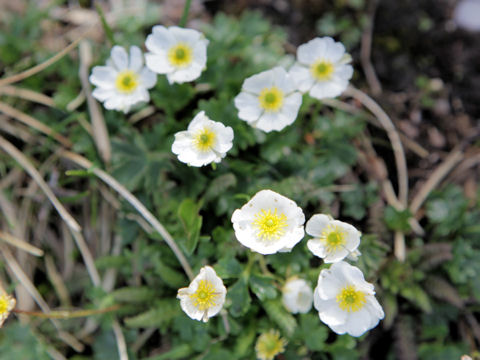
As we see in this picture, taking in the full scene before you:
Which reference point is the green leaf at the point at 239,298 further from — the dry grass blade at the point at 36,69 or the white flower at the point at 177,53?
the dry grass blade at the point at 36,69

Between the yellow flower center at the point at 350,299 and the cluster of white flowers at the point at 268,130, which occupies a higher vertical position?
the cluster of white flowers at the point at 268,130

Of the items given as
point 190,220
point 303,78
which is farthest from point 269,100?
point 190,220

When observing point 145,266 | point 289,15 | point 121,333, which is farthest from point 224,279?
point 289,15

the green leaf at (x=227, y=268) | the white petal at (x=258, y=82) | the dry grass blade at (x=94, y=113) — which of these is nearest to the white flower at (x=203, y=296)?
the green leaf at (x=227, y=268)

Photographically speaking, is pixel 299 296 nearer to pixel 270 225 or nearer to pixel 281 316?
pixel 281 316

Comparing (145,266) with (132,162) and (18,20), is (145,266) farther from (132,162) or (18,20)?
(18,20)

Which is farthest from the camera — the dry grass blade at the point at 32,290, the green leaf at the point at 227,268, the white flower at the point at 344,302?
the dry grass blade at the point at 32,290
